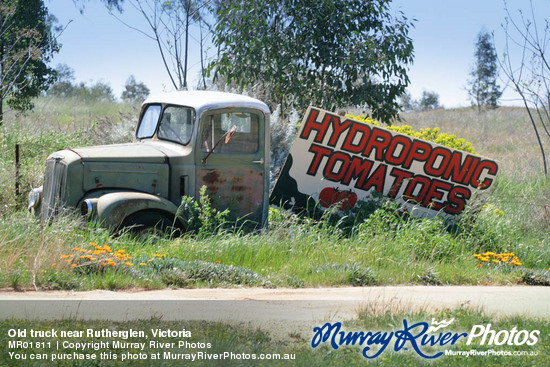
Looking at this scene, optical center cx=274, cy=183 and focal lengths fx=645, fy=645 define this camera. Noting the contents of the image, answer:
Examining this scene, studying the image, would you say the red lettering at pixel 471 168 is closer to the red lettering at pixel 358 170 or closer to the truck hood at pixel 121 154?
the red lettering at pixel 358 170

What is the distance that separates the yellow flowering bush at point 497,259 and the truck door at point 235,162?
3073 millimetres

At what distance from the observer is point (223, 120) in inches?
341

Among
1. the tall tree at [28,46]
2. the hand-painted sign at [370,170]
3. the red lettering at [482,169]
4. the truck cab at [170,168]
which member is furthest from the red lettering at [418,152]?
the tall tree at [28,46]

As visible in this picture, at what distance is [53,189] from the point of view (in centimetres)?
823

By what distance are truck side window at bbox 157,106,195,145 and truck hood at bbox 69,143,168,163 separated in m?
0.32

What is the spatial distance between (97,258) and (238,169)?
8.68ft

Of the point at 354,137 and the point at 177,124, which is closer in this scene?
the point at 177,124

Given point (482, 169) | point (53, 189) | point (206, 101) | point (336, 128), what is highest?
point (482, 169)

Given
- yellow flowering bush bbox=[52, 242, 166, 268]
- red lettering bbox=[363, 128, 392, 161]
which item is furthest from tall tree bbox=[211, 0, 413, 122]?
yellow flowering bush bbox=[52, 242, 166, 268]

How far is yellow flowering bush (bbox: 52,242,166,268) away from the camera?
6.60m

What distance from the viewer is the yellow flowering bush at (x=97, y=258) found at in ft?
21.6

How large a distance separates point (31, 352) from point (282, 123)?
821cm
